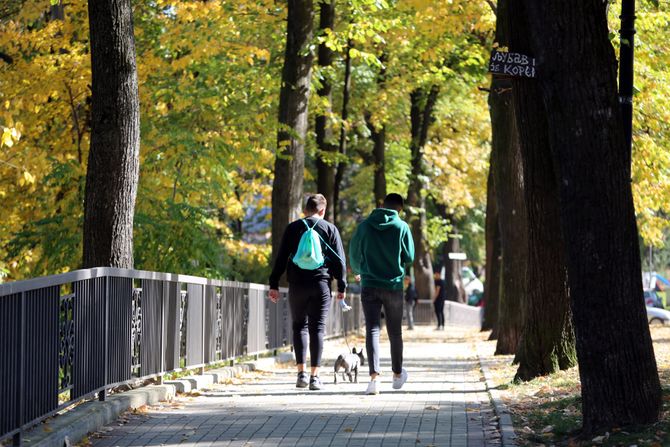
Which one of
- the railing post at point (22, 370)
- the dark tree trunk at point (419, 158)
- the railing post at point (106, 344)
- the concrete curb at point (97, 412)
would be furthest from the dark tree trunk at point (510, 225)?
the dark tree trunk at point (419, 158)

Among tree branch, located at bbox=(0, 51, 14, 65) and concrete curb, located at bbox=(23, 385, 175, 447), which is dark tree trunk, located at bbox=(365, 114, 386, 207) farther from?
concrete curb, located at bbox=(23, 385, 175, 447)

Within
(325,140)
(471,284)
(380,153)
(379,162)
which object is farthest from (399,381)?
(471,284)

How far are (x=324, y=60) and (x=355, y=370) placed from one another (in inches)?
614

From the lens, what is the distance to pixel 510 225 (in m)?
21.7

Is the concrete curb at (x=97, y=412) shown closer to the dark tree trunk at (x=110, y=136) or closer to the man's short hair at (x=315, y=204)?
the dark tree trunk at (x=110, y=136)

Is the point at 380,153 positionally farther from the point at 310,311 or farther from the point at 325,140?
the point at 310,311

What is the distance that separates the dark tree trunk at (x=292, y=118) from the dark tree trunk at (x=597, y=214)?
48.8 ft

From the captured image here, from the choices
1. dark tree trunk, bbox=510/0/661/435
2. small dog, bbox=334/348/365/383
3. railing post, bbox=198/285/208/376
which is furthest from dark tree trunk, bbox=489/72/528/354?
dark tree trunk, bbox=510/0/661/435

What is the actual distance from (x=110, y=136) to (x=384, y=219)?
2803 millimetres

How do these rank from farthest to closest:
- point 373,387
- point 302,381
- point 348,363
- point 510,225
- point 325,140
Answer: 1. point 325,140
2. point 510,225
3. point 348,363
4. point 302,381
5. point 373,387

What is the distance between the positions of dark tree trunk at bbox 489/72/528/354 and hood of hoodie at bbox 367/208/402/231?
7.36 meters

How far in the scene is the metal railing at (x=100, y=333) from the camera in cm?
796

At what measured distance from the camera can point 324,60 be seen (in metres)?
29.6

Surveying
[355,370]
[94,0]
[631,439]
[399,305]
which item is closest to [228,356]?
[355,370]
